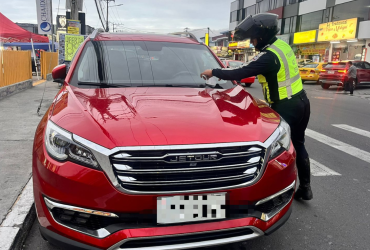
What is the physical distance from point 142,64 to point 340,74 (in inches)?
649

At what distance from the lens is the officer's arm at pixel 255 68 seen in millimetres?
3074

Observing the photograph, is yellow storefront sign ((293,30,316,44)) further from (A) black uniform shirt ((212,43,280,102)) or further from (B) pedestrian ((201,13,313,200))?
(A) black uniform shirt ((212,43,280,102))

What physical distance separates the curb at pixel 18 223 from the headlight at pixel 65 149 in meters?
0.88

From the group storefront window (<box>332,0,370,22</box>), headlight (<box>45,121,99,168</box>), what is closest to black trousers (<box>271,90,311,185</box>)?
headlight (<box>45,121,99,168</box>)

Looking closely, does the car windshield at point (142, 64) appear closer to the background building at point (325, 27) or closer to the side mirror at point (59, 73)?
the side mirror at point (59, 73)

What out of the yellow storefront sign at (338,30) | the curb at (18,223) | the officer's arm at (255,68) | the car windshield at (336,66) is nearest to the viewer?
the curb at (18,223)

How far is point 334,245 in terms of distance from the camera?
2.67 meters

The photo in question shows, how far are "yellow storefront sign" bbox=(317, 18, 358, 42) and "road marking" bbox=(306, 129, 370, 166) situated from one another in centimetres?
2295

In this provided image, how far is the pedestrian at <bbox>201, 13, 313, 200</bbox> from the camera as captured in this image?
10.2 ft

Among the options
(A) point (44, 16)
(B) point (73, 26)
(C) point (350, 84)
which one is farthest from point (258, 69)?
(C) point (350, 84)

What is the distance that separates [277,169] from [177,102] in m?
0.92

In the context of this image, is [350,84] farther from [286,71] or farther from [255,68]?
[255,68]

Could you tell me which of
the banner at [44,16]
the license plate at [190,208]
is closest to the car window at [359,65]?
the banner at [44,16]

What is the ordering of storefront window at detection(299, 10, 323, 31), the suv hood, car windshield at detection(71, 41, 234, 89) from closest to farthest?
the suv hood, car windshield at detection(71, 41, 234, 89), storefront window at detection(299, 10, 323, 31)
